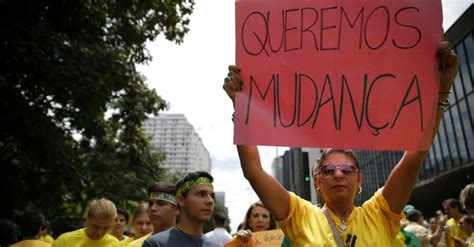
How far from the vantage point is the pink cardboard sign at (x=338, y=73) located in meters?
2.01

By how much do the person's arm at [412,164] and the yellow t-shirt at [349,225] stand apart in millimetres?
58

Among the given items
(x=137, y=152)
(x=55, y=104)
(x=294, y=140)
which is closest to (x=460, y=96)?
(x=137, y=152)

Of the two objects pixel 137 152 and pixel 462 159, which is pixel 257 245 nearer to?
pixel 137 152

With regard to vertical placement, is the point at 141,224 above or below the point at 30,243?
above

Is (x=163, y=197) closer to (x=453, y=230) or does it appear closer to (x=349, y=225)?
(x=349, y=225)

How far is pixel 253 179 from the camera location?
2035 mm

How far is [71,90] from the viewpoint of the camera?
9.56 m

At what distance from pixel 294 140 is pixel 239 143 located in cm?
28

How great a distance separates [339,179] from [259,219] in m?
2.57

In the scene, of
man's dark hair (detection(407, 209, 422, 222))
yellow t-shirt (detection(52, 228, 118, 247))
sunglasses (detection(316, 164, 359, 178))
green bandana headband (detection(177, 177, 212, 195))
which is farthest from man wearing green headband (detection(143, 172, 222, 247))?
man's dark hair (detection(407, 209, 422, 222))

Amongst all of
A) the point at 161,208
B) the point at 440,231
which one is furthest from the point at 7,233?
the point at 440,231

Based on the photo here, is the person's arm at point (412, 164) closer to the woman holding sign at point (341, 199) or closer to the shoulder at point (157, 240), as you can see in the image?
the woman holding sign at point (341, 199)

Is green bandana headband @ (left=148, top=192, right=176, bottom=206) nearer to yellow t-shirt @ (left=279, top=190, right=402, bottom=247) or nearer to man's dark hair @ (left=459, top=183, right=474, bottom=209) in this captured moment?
yellow t-shirt @ (left=279, top=190, right=402, bottom=247)

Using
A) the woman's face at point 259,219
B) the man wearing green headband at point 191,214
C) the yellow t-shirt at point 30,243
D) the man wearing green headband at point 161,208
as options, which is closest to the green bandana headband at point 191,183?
the man wearing green headband at point 191,214
